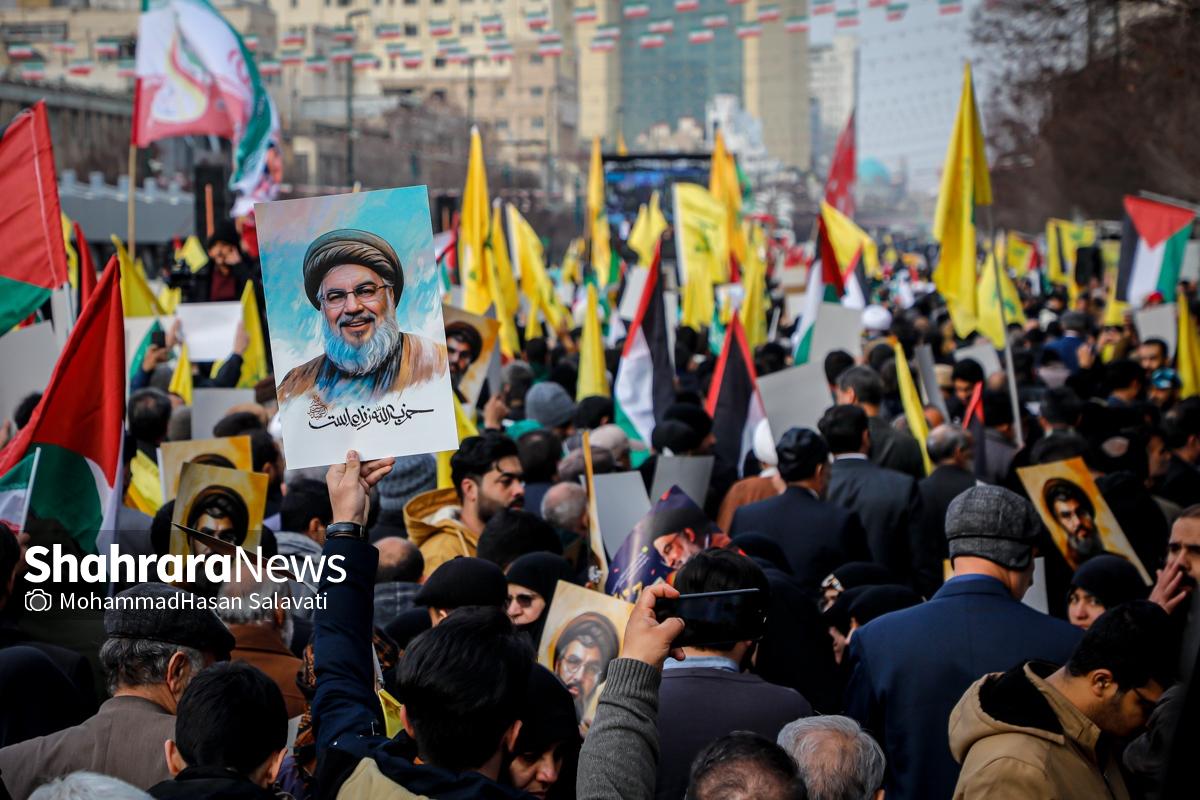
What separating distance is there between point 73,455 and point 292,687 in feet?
5.00

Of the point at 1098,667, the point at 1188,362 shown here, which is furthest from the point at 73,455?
the point at 1188,362

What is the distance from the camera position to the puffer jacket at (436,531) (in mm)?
6234

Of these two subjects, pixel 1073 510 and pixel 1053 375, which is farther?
pixel 1053 375

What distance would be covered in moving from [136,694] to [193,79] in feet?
32.9

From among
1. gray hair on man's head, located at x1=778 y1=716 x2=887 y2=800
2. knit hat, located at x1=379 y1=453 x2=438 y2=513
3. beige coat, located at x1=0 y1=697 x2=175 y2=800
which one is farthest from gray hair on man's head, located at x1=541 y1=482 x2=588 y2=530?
gray hair on man's head, located at x1=778 y1=716 x2=887 y2=800

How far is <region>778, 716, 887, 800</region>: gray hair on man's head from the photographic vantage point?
352 centimetres

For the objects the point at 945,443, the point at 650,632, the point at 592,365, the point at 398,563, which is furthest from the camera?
the point at 592,365

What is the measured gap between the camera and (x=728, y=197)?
755 inches

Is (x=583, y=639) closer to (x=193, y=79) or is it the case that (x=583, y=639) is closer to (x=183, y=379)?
(x=183, y=379)

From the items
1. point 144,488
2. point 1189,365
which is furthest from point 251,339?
point 1189,365

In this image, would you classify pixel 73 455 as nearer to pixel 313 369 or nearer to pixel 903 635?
pixel 313 369

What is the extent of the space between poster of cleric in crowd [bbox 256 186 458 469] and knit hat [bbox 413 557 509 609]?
86cm

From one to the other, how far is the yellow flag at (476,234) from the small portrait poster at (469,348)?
159 inches

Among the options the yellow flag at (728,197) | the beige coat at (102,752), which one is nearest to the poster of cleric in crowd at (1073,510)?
the beige coat at (102,752)
